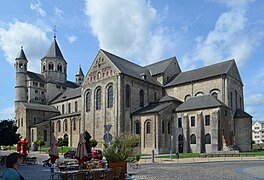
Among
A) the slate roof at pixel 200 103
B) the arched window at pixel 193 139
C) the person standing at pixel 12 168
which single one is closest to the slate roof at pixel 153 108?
the slate roof at pixel 200 103

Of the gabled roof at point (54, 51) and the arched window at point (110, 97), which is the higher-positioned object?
the gabled roof at point (54, 51)

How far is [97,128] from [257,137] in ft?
436

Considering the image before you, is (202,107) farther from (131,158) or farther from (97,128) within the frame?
(131,158)

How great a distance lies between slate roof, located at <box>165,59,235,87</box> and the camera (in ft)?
171

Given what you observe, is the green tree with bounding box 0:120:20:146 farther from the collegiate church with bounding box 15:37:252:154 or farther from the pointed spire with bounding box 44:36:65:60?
the pointed spire with bounding box 44:36:65:60

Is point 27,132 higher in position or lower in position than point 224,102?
lower

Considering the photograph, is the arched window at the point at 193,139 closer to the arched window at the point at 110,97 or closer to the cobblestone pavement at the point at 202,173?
the arched window at the point at 110,97

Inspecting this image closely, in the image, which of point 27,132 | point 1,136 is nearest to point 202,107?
point 1,136

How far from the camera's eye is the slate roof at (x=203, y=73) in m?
52.1

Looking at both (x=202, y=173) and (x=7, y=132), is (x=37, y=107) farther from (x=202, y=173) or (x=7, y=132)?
(x=202, y=173)

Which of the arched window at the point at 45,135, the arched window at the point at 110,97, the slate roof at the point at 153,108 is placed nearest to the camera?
the slate roof at the point at 153,108

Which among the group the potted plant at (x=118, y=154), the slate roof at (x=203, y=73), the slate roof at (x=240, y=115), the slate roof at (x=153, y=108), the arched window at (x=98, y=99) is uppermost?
the slate roof at (x=203, y=73)

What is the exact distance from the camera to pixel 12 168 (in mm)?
5156

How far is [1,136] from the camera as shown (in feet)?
89.0
